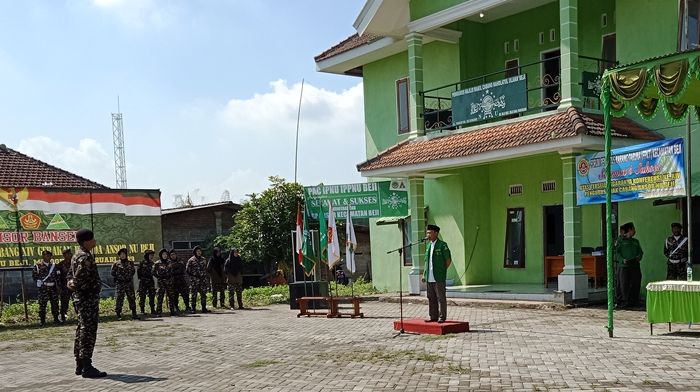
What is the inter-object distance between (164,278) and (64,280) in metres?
2.34

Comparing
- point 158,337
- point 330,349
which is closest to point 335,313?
point 158,337

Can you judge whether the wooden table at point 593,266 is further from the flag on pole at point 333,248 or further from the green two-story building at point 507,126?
the flag on pole at point 333,248

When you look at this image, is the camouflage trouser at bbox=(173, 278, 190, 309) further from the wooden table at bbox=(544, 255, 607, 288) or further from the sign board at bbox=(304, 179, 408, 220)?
the wooden table at bbox=(544, 255, 607, 288)

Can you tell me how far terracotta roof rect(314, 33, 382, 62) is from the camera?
21812 mm

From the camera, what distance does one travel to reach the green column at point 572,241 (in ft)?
49.5

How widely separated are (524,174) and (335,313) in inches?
253

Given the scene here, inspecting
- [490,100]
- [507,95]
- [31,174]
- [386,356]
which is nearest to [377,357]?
[386,356]

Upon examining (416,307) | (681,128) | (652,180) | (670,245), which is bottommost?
(416,307)

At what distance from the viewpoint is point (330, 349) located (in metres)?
11.1

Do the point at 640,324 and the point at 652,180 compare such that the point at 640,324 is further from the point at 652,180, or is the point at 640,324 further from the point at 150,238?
the point at 150,238

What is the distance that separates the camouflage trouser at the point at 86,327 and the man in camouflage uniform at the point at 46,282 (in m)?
8.20

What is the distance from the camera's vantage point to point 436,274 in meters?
12.5

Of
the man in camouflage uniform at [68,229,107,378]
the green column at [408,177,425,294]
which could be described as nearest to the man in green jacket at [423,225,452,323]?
the man in camouflage uniform at [68,229,107,378]

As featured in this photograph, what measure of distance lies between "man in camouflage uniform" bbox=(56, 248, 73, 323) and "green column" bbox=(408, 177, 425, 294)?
8349 millimetres
